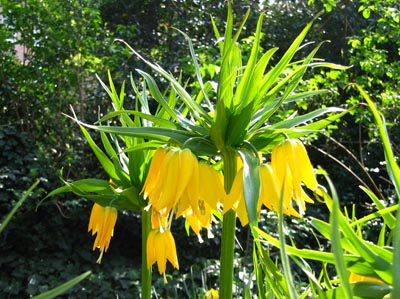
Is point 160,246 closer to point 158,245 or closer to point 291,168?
point 158,245

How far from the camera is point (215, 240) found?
3920 mm

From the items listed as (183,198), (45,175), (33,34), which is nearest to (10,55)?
(33,34)

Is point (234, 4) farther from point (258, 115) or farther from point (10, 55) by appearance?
point (258, 115)

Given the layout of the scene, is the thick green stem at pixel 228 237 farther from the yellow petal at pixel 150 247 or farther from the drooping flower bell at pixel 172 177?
the yellow petal at pixel 150 247

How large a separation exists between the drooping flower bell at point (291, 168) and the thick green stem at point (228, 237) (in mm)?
59

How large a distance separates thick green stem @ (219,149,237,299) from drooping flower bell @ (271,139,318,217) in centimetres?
6

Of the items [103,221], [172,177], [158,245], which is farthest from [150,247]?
[172,177]

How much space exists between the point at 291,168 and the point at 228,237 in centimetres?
13

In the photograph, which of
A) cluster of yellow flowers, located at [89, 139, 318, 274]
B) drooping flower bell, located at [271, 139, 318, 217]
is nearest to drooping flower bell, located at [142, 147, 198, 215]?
cluster of yellow flowers, located at [89, 139, 318, 274]

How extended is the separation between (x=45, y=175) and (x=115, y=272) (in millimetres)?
747

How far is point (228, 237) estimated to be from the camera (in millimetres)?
897

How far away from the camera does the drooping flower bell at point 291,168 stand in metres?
0.90

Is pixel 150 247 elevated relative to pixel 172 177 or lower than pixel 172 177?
lower

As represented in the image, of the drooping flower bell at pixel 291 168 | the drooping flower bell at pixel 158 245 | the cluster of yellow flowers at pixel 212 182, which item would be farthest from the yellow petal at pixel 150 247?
the drooping flower bell at pixel 291 168
